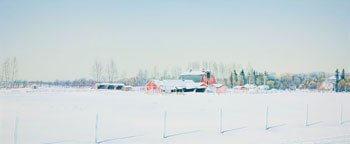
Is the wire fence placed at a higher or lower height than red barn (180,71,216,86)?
lower

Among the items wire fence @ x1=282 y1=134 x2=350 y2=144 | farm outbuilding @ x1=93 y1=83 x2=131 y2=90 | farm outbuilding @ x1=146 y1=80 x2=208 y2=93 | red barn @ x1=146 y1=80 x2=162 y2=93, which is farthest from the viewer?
farm outbuilding @ x1=93 y1=83 x2=131 y2=90

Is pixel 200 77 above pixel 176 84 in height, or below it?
above

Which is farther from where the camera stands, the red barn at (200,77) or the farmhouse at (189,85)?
the red barn at (200,77)

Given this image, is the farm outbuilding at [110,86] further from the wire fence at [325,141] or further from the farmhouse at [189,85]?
the wire fence at [325,141]

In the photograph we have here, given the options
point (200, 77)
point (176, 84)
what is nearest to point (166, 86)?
point (176, 84)

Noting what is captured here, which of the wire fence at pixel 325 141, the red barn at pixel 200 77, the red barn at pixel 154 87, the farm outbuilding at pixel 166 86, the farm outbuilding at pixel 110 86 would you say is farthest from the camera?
the farm outbuilding at pixel 110 86

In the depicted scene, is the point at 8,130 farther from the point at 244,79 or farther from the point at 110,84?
the point at 244,79

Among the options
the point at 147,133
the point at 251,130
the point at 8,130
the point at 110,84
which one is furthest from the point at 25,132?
the point at 110,84

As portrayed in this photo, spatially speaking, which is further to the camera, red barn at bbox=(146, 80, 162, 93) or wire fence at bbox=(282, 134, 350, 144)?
red barn at bbox=(146, 80, 162, 93)

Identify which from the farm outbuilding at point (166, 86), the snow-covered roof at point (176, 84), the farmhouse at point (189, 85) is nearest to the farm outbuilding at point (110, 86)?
the farmhouse at point (189, 85)

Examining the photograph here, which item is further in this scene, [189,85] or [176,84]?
[189,85]

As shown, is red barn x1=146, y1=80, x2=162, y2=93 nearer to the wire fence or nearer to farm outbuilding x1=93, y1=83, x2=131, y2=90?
farm outbuilding x1=93, y1=83, x2=131, y2=90

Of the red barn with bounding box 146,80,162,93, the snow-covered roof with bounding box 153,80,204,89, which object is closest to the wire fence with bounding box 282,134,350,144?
the snow-covered roof with bounding box 153,80,204,89

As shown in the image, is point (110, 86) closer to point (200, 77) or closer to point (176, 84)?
point (200, 77)
